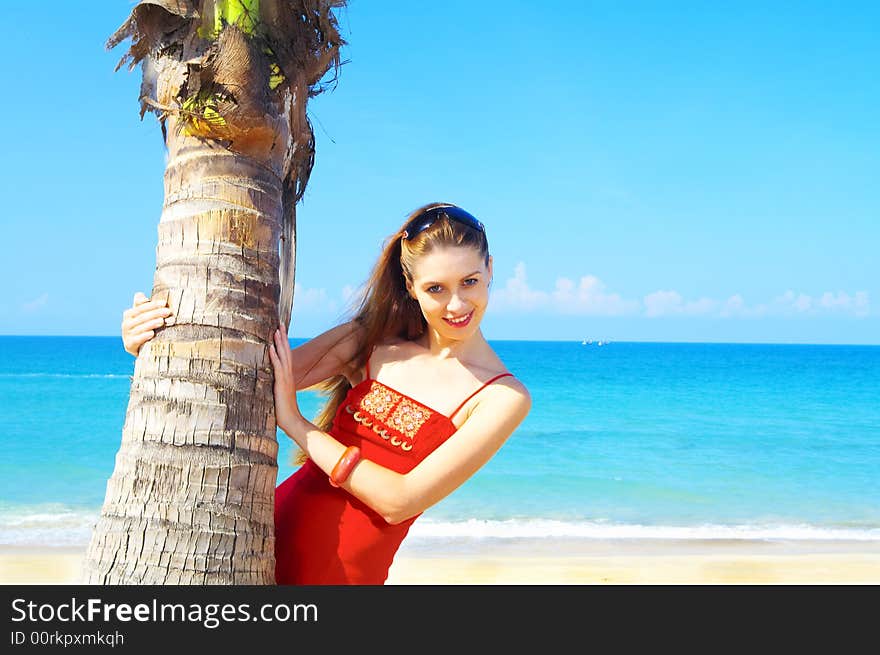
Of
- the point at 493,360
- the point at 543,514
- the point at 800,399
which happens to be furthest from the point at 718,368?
the point at 493,360

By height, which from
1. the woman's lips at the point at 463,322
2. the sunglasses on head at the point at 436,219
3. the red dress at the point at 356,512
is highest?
the sunglasses on head at the point at 436,219

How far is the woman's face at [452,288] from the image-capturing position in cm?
323

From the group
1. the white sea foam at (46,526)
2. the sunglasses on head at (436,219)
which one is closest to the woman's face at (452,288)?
the sunglasses on head at (436,219)

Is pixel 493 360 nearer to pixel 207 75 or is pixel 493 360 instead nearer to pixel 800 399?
pixel 207 75

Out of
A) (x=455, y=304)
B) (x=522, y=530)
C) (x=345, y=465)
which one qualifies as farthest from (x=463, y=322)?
(x=522, y=530)

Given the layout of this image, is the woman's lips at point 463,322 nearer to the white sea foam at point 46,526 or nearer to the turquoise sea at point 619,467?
the turquoise sea at point 619,467

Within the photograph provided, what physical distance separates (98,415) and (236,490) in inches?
1141

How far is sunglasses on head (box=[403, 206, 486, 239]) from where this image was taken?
10.9ft

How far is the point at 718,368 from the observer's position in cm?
6159

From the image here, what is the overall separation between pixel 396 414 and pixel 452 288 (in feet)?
1.82

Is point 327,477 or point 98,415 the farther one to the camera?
point 98,415

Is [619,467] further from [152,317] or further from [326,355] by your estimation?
Answer: [152,317]

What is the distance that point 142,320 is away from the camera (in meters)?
2.87

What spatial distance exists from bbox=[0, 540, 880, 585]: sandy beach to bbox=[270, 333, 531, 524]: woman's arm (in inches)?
268
